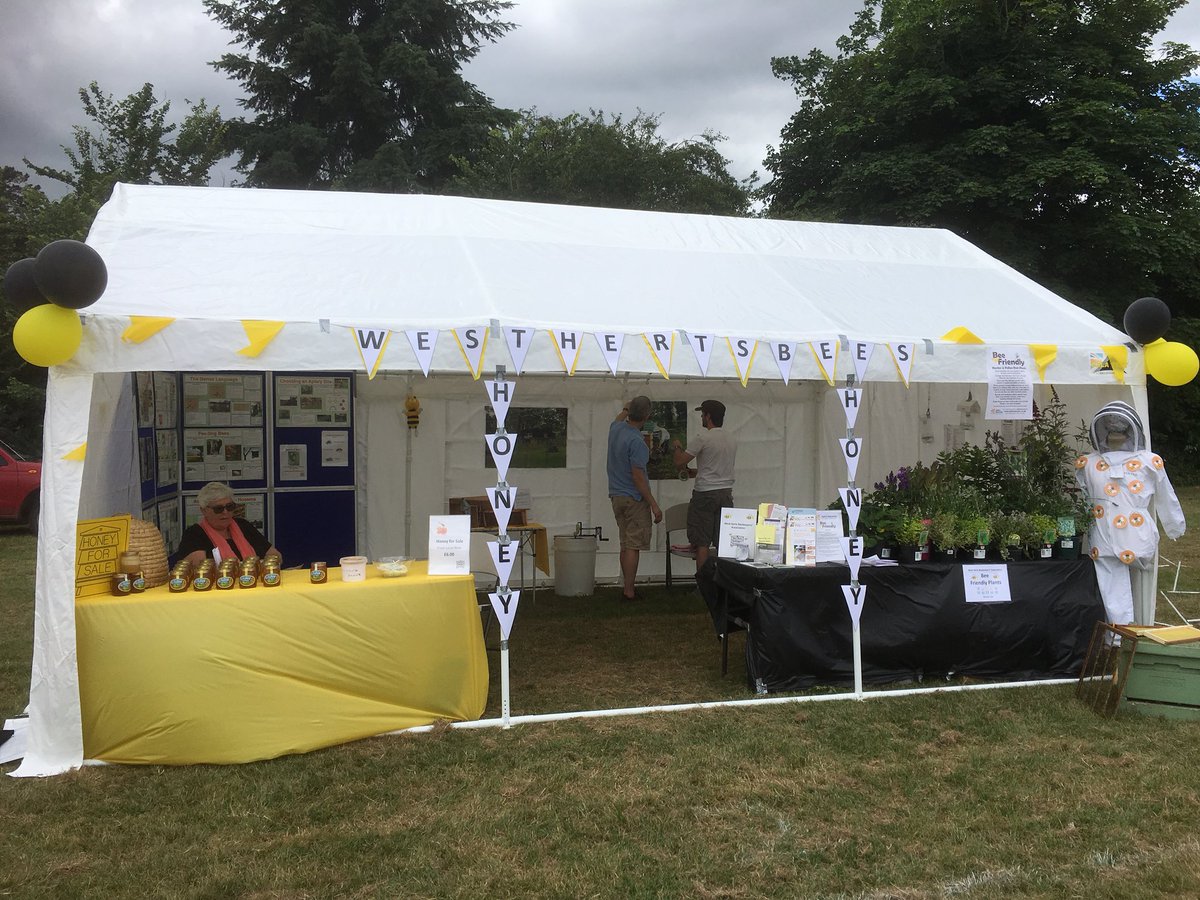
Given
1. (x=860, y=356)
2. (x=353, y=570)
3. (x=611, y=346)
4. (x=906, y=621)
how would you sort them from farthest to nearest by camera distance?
(x=906, y=621) < (x=860, y=356) < (x=611, y=346) < (x=353, y=570)

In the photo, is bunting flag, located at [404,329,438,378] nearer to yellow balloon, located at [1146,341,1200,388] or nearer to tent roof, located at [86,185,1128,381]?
tent roof, located at [86,185,1128,381]

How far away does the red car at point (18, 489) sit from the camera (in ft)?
36.1

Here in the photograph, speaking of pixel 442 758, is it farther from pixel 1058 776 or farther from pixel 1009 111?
pixel 1009 111

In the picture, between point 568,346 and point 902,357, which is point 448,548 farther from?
point 902,357

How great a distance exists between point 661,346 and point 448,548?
142 centimetres

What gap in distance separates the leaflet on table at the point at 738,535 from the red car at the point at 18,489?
977 centimetres

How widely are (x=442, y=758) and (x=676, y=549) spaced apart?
3761mm

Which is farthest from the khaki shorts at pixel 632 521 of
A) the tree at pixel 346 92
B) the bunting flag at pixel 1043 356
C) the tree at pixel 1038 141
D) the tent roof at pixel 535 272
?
the tree at pixel 346 92

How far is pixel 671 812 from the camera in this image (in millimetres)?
3256

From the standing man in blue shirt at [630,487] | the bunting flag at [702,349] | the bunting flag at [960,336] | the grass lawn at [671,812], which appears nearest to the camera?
the grass lawn at [671,812]

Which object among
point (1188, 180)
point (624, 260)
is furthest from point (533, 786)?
point (1188, 180)

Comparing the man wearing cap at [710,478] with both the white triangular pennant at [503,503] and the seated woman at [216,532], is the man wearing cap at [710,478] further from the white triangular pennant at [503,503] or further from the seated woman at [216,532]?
the seated woman at [216,532]

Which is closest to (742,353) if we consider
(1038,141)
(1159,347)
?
(1159,347)

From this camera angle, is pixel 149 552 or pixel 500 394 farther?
pixel 500 394
